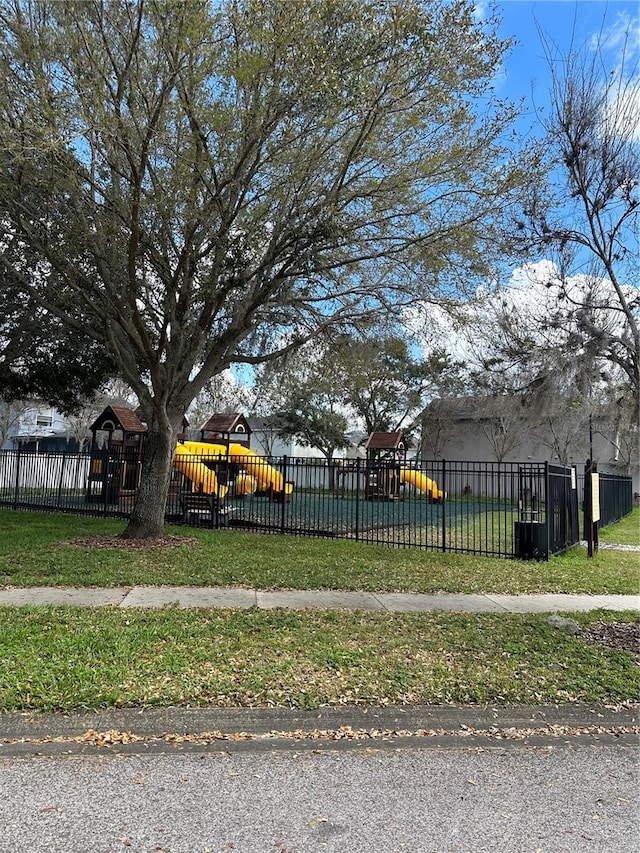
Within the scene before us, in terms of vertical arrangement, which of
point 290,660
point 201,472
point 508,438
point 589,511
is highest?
point 508,438

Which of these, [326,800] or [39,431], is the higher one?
[39,431]

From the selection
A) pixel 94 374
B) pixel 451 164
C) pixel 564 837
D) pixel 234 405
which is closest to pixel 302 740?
pixel 564 837

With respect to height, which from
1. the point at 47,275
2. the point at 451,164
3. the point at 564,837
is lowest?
the point at 564,837

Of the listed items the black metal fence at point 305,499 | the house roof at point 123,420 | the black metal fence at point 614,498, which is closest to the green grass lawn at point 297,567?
the black metal fence at point 305,499

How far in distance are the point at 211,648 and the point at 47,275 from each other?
34.7 feet

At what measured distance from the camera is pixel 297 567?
31.9 feet

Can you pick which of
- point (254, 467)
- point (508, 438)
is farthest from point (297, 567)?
point (508, 438)

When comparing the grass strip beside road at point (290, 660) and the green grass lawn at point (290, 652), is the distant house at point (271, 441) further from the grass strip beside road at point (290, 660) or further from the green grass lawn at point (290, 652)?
the grass strip beside road at point (290, 660)

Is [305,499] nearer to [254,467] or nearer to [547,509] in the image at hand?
[254,467]

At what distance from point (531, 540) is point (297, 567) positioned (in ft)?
15.3

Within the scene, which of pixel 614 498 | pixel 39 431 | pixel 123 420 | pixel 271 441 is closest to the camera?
pixel 614 498

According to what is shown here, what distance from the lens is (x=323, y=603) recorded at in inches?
295

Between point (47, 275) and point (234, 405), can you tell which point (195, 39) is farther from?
point (234, 405)

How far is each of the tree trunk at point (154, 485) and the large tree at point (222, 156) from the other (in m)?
0.03
